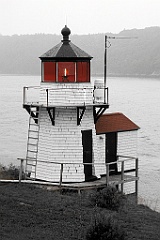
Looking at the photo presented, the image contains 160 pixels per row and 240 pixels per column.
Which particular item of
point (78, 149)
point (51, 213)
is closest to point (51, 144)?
point (78, 149)

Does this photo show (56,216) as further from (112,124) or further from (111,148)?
(112,124)

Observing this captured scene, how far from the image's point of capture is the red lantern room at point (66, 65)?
50.0ft

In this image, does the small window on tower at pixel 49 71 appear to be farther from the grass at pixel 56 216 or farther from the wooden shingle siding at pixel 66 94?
the grass at pixel 56 216

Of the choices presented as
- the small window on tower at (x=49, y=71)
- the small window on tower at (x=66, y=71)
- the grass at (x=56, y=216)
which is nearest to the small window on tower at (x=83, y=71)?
Result: the small window on tower at (x=66, y=71)

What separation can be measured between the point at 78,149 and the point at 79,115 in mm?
1071

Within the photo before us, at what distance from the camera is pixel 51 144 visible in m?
15.6

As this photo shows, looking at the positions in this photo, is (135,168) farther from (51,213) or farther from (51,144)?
(51,213)

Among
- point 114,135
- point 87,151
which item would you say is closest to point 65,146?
point 87,151

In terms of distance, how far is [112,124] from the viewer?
1712cm

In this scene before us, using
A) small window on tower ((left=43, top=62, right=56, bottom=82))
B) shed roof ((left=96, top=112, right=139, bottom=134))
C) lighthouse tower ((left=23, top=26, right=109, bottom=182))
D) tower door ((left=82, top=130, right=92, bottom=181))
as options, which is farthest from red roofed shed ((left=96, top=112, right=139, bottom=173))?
small window on tower ((left=43, top=62, right=56, bottom=82))

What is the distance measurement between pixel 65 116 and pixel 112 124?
2297mm

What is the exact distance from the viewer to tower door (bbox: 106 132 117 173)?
1675 centimetres

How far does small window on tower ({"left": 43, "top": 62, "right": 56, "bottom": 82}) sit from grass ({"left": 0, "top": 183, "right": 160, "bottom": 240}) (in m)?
3.56

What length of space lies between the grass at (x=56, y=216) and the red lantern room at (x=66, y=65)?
362cm
